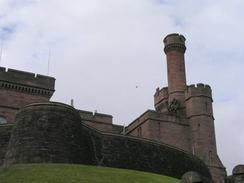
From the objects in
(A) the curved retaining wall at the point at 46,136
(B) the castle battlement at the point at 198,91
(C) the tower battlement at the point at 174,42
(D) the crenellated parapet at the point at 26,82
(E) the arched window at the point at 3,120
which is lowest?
(A) the curved retaining wall at the point at 46,136

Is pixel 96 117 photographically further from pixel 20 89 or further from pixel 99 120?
pixel 20 89

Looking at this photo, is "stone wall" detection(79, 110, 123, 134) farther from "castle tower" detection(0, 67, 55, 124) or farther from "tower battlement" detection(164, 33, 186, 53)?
"tower battlement" detection(164, 33, 186, 53)

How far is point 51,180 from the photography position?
1959 centimetres

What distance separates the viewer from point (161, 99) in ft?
199

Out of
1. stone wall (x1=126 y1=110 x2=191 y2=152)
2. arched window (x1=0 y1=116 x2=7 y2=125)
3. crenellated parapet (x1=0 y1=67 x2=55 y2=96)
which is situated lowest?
arched window (x1=0 y1=116 x2=7 y2=125)

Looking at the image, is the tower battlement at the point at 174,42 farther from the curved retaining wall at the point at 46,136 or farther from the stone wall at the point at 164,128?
the curved retaining wall at the point at 46,136

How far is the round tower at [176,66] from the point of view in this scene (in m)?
57.4

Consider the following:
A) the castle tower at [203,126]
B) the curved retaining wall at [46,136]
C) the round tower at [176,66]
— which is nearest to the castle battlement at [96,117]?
the round tower at [176,66]

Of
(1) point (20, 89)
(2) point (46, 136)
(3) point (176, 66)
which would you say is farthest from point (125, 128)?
(2) point (46, 136)

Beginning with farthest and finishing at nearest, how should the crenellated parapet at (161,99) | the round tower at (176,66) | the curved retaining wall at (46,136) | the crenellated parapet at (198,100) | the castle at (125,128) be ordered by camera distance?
the crenellated parapet at (161,99) < the round tower at (176,66) < the crenellated parapet at (198,100) < the castle at (125,128) < the curved retaining wall at (46,136)

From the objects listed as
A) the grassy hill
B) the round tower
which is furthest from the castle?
the grassy hill

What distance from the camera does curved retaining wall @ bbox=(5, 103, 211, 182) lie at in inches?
1025

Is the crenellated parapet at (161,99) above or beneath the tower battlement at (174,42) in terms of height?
beneath

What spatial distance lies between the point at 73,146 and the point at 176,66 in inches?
1285
